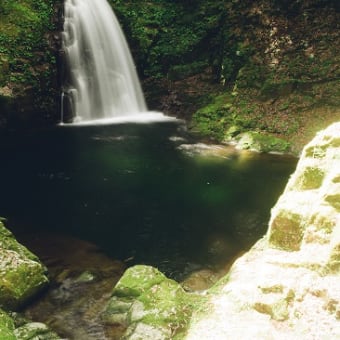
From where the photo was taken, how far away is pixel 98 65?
70.2ft

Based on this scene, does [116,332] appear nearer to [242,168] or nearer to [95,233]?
[95,233]

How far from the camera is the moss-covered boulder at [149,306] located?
584cm

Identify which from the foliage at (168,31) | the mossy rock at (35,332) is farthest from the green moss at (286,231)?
the foliage at (168,31)

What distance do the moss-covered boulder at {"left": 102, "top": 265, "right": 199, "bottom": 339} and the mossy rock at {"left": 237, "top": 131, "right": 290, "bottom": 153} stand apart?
35.5ft

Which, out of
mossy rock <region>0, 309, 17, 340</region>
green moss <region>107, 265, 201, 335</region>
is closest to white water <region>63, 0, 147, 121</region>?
green moss <region>107, 265, 201, 335</region>

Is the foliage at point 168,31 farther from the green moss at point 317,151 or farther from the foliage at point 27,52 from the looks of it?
the green moss at point 317,151

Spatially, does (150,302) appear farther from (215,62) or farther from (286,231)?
(215,62)

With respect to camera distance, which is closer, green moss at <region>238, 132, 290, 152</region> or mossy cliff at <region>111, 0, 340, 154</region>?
green moss at <region>238, 132, 290, 152</region>

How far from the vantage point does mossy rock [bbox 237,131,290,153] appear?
1664 cm

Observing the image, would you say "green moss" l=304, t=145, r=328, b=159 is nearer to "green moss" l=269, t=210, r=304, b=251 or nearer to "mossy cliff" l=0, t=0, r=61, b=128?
"green moss" l=269, t=210, r=304, b=251

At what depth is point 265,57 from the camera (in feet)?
66.7

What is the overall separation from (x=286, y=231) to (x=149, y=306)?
248cm

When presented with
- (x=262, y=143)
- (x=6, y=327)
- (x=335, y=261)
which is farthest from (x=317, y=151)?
(x=262, y=143)

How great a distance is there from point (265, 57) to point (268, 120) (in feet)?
13.1
